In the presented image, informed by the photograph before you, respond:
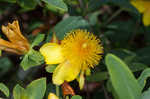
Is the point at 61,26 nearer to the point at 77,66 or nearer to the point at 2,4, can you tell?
the point at 77,66

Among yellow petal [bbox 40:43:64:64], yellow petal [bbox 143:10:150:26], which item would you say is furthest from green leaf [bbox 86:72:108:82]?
yellow petal [bbox 143:10:150:26]

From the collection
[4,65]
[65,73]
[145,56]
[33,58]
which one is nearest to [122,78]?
[65,73]

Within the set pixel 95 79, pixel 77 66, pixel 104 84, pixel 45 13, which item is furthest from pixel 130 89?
pixel 45 13

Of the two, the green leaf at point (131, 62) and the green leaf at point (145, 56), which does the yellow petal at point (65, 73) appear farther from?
the green leaf at point (145, 56)

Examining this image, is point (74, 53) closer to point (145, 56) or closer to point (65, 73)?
point (65, 73)

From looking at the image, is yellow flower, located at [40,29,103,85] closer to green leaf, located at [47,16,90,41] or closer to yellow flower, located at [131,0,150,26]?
green leaf, located at [47,16,90,41]
